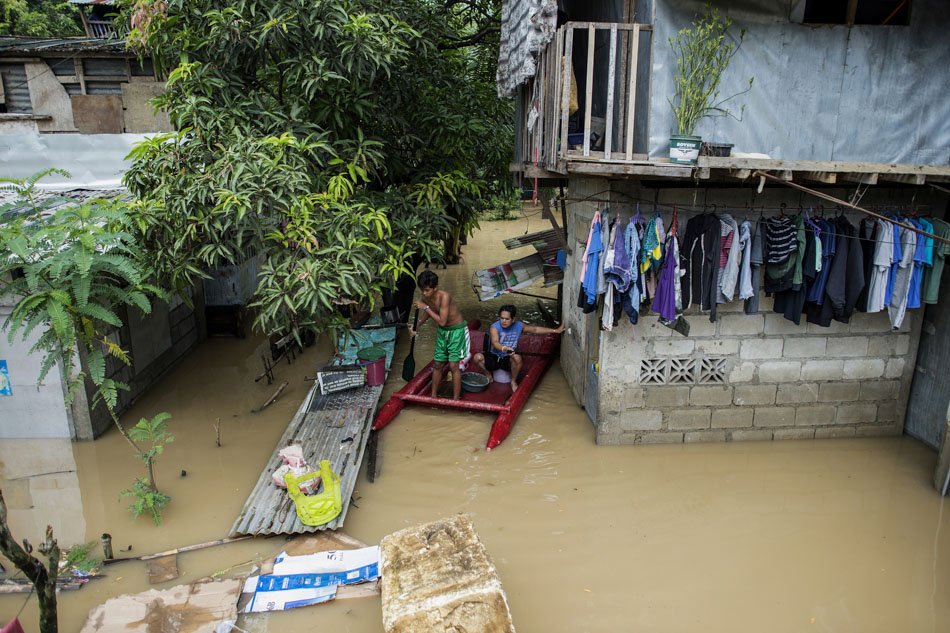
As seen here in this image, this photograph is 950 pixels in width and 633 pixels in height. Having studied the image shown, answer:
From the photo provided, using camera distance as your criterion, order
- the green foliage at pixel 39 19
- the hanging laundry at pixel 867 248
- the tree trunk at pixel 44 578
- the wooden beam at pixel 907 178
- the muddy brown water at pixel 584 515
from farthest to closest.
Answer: the green foliage at pixel 39 19 < the hanging laundry at pixel 867 248 < the wooden beam at pixel 907 178 < the muddy brown water at pixel 584 515 < the tree trunk at pixel 44 578

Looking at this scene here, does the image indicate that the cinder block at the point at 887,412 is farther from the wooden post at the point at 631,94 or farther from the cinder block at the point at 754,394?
the wooden post at the point at 631,94

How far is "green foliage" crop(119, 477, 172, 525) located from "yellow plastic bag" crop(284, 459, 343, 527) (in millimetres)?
1315

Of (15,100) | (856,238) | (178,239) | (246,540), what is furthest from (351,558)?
(15,100)

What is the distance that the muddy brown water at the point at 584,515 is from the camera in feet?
15.0

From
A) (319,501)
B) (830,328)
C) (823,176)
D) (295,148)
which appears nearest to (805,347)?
(830,328)

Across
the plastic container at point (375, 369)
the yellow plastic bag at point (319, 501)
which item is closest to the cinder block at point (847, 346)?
the plastic container at point (375, 369)

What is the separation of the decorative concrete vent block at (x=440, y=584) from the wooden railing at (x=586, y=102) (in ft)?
11.9

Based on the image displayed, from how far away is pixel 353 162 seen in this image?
6602mm

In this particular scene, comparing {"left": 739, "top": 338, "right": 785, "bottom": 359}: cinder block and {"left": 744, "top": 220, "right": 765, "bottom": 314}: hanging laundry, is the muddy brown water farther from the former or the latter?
{"left": 744, "top": 220, "right": 765, "bottom": 314}: hanging laundry

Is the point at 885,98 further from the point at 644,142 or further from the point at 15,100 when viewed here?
the point at 15,100

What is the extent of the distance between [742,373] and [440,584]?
14.5ft

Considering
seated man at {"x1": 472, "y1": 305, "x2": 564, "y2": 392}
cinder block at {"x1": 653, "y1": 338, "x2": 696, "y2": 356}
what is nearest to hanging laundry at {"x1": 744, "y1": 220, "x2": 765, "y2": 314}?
cinder block at {"x1": 653, "y1": 338, "x2": 696, "y2": 356}

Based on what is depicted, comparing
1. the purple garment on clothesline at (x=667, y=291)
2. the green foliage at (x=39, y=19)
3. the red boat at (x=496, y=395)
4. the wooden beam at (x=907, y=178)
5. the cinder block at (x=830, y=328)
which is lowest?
the red boat at (x=496, y=395)

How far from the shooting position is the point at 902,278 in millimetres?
6098
